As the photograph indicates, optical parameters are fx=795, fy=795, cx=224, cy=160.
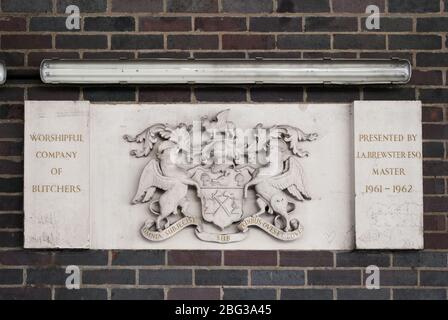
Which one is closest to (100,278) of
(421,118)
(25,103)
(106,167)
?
(106,167)

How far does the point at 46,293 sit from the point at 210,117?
124 cm

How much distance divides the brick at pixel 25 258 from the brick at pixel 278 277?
42.5 inches

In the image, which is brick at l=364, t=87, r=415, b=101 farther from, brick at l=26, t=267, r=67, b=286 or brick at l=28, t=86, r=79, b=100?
brick at l=26, t=267, r=67, b=286

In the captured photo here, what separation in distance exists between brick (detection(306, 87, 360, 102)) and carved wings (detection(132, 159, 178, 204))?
0.85 meters

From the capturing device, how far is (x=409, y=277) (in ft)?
13.5

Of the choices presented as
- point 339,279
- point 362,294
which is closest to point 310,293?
point 339,279

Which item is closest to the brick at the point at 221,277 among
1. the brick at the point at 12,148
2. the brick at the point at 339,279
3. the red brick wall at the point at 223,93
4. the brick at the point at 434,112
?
the red brick wall at the point at 223,93

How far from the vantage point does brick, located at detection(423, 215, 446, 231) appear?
4117mm

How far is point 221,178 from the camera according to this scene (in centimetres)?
409

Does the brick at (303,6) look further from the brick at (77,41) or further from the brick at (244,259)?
the brick at (244,259)

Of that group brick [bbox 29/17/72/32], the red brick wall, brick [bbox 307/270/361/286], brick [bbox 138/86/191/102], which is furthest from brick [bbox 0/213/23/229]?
brick [bbox 307/270/361/286]

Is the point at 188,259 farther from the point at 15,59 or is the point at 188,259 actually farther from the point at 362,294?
the point at 15,59
